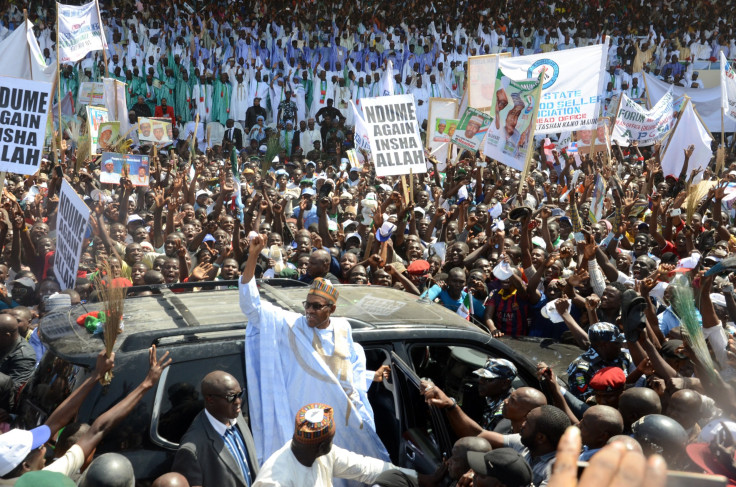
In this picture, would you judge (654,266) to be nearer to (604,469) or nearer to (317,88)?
(604,469)

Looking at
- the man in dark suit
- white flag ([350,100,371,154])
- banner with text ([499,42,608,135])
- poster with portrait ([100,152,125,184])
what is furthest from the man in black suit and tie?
the man in dark suit

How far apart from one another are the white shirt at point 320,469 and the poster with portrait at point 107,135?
366 inches

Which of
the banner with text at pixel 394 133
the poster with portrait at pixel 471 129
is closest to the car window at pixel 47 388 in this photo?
the banner with text at pixel 394 133

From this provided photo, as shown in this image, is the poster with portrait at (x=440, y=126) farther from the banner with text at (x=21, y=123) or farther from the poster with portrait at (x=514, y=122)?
the banner with text at (x=21, y=123)

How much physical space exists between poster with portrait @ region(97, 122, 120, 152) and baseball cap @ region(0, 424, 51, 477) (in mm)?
9163

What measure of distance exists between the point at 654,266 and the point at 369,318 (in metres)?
3.95

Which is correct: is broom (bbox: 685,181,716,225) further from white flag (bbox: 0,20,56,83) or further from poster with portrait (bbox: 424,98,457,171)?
white flag (bbox: 0,20,56,83)

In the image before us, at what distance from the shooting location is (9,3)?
67.9ft

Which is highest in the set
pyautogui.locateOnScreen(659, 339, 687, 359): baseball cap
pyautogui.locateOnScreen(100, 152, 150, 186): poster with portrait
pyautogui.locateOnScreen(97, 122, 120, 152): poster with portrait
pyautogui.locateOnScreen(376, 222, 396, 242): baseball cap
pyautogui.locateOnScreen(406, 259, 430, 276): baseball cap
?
pyautogui.locateOnScreen(97, 122, 120, 152): poster with portrait

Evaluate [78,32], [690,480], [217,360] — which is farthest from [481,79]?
[690,480]

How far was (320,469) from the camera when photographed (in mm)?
3131

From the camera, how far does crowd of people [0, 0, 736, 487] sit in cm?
311

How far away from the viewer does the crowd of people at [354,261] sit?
311 cm

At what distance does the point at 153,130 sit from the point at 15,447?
10.5 meters
